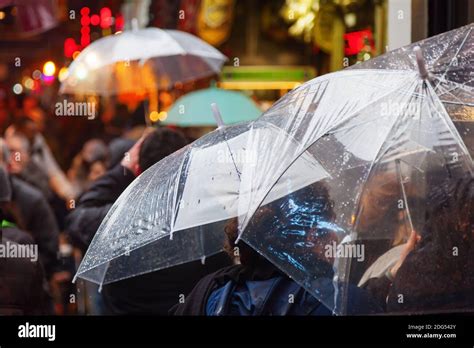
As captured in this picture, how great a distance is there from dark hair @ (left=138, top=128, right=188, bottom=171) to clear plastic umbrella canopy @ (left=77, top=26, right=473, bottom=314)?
1562 millimetres

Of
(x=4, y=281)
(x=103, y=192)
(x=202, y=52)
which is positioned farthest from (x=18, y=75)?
(x=4, y=281)

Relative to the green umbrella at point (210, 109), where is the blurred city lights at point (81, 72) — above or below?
above

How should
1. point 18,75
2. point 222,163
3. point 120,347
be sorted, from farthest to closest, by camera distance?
point 18,75 → point 120,347 → point 222,163

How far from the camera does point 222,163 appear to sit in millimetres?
4266

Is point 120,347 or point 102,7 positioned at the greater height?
point 102,7

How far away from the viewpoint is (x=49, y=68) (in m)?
11.5

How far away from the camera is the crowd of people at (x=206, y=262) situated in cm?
405

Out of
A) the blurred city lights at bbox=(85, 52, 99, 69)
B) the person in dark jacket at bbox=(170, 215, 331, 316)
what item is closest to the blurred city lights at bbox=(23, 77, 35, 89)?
the blurred city lights at bbox=(85, 52, 99, 69)

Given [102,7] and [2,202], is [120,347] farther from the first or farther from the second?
[102,7]

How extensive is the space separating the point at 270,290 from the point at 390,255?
493 mm

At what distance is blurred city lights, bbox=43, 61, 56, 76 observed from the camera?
1142 centimetres

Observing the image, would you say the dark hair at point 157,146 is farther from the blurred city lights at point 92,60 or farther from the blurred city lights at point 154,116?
the blurred city lights at point 154,116

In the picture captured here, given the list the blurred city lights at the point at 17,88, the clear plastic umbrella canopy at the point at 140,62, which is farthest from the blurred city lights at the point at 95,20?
the clear plastic umbrella canopy at the point at 140,62

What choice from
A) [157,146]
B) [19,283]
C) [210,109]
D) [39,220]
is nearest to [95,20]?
[210,109]
